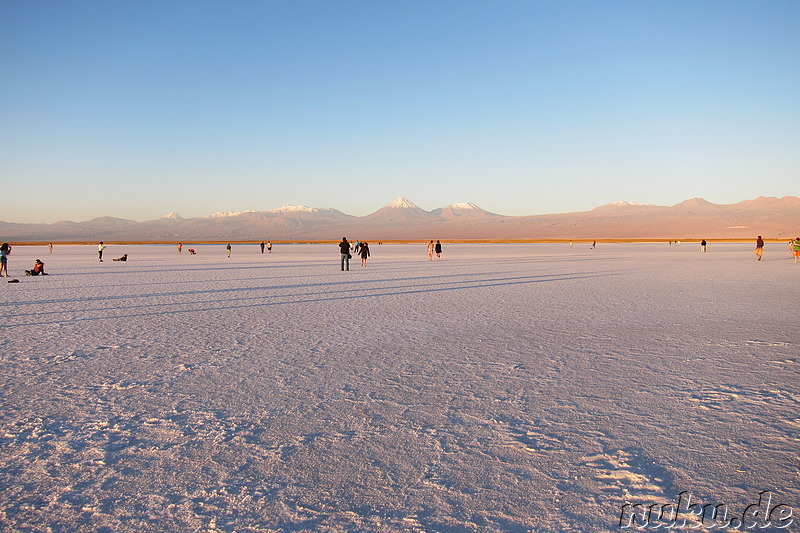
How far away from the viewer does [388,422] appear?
4.32 m

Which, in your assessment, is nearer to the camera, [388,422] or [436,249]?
[388,422]

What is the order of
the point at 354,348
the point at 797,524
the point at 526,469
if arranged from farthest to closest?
the point at 354,348 → the point at 526,469 → the point at 797,524

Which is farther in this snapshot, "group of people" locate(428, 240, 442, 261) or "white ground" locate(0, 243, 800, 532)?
"group of people" locate(428, 240, 442, 261)

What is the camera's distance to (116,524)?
2850 mm

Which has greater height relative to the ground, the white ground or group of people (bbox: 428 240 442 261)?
group of people (bbox: 428 240 442 261)

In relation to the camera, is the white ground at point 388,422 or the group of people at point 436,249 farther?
the group of people at point 436,249

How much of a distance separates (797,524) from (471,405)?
8.02 feet

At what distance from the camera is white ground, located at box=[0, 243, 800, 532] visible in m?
3.03

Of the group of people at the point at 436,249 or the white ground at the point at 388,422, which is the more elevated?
the group of people at the point at 436,249

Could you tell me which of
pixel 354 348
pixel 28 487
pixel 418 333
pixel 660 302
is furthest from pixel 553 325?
pixel 28 487

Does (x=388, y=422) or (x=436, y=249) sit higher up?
(x=436, y=249)

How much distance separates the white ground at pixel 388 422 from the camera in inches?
119

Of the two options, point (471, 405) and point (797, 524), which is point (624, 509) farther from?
point (471, 405)

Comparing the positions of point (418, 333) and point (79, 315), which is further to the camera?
point (79, 315)
